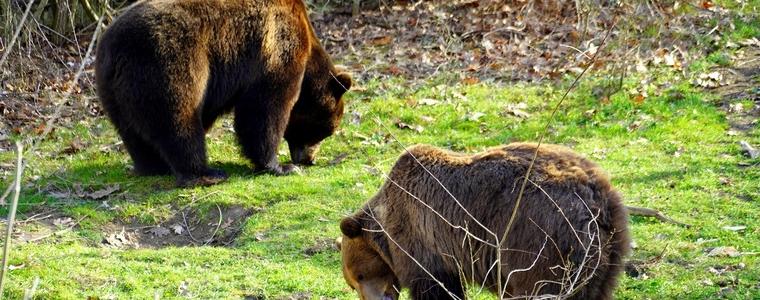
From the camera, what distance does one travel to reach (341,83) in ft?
36.4

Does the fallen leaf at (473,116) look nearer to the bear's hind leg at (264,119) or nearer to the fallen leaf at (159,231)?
the bear's hind leg at (264,119)

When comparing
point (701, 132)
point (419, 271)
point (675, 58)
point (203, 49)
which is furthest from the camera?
point (675, 58)

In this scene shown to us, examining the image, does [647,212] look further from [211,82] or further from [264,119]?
[211,82]

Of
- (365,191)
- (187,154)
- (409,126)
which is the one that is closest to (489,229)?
(365,191)

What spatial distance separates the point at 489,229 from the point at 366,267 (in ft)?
3.68

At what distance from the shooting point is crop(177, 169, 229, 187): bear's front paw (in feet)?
33.2

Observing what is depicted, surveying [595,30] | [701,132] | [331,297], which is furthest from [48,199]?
[595,30]

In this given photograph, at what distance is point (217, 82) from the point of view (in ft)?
33.2

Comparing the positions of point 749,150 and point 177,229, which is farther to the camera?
point 749,150

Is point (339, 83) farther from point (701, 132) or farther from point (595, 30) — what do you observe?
point (595, 30)

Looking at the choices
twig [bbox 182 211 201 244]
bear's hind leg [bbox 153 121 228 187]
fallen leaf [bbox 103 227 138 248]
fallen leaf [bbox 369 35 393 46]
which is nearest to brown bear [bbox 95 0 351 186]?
bear's hind leg [bbox 153 121 228 187]

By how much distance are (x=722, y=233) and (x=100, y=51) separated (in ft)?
19.2

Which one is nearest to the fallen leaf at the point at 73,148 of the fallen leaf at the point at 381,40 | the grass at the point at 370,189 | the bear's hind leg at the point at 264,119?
the grass at the point at 370,189

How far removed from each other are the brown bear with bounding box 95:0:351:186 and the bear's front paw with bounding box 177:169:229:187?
0.01 m
